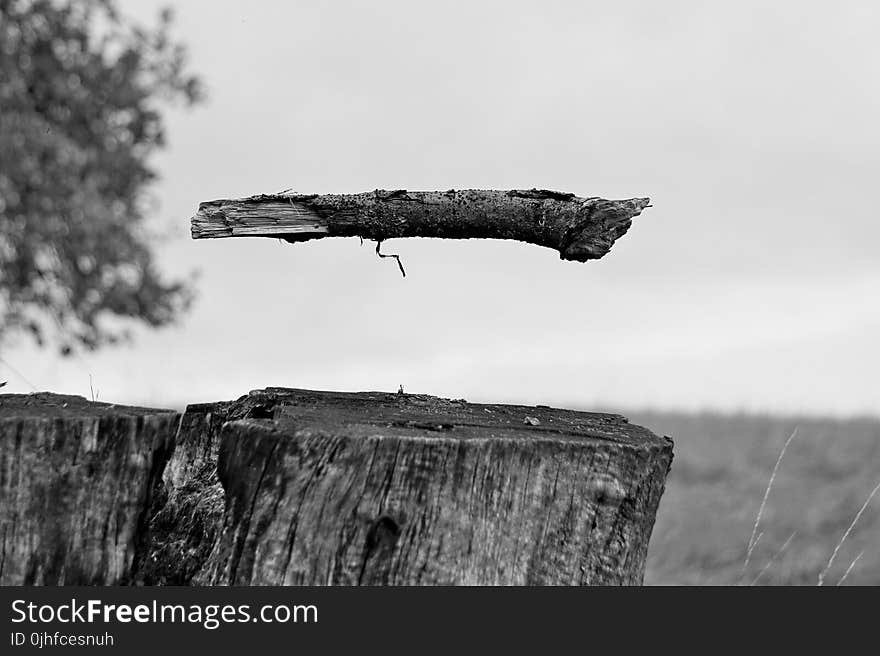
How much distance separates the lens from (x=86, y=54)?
7.63m

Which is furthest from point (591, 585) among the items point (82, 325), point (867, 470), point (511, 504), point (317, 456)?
point (867, 470)

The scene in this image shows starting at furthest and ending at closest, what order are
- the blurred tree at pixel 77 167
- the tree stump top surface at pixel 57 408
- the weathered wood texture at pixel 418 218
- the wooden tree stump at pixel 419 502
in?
the blurred tree at pixel 77 167, the weathered wood texture at pixel 418 218, the tree stump top surface at pixel 57 408, the wooden tree stump at pixel 419 502

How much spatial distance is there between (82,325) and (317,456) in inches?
219

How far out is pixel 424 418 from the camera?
8.89 feet

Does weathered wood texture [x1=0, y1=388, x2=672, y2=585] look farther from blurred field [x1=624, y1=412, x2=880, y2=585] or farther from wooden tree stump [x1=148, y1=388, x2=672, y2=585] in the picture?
blurred field [x1=624, y1=412, x2=880, y2=585]

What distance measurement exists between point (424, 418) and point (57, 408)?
3.55ft

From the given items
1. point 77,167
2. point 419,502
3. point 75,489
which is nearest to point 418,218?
point 419,502

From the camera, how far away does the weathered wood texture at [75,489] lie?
254 centimetres

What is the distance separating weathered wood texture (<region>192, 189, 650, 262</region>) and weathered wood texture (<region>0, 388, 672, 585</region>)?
0.63 m

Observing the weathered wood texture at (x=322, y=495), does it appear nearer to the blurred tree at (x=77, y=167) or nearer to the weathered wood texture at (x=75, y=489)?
the weathered wood texture at (x=75, y=489)

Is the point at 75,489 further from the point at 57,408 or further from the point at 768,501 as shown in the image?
the point at 768,501

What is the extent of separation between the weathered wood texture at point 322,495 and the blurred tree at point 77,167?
458cm

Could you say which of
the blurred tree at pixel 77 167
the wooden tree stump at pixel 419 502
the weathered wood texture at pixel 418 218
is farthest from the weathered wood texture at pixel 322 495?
the blurred tree at pixel 77 167

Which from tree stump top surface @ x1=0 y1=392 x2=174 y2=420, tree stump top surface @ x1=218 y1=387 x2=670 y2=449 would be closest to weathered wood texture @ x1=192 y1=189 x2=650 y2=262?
tree stump top surface @ x1=218 y1=387 x2=670 y2=449
